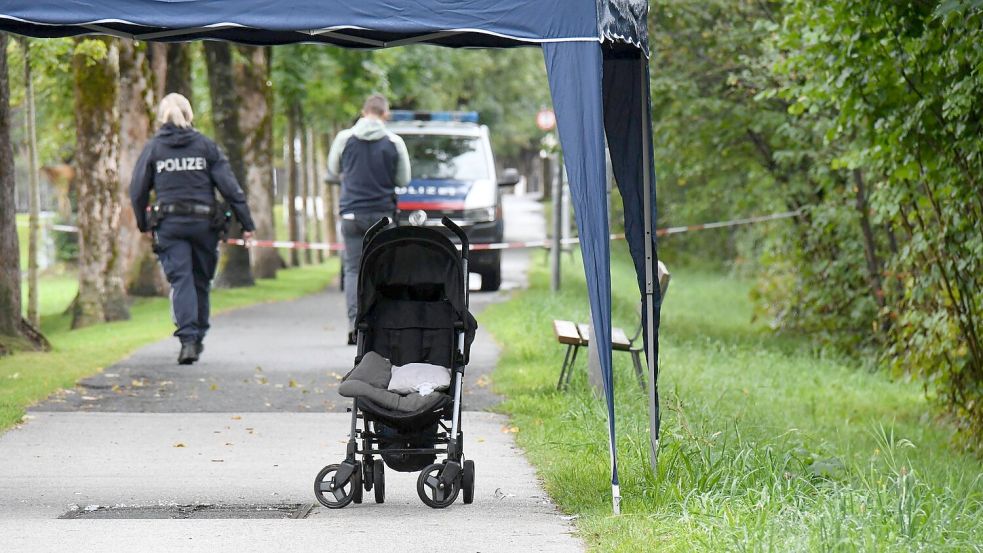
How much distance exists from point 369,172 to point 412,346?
637cm

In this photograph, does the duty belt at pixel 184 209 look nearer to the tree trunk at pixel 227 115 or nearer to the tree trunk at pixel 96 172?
the tree trunk at pixel 96 172

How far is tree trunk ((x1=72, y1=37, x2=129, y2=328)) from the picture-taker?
18.2 metres

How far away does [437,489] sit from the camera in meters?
7.36

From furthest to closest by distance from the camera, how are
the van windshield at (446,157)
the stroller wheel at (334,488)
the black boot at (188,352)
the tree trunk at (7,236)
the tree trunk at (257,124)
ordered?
the tree trunk at (257,124) < the van windshield at (446,157) < the tree trunk at (7,236) < the black boot at (188,352) < the stroller wheel at (334,488)

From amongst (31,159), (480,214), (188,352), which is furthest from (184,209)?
(480,214)

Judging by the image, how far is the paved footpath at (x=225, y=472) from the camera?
22.3ft

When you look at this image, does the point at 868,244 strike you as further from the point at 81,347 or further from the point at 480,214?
the point at 81,347

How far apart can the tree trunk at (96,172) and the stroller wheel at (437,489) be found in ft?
38.5

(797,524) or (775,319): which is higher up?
(797,524)

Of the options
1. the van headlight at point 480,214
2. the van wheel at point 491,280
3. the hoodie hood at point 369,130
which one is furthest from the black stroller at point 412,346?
the van wheel at point 491,280

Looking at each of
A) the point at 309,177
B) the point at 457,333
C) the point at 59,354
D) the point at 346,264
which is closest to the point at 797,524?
the point at 457,333

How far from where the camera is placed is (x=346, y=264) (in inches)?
568

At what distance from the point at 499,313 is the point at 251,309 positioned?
366cm

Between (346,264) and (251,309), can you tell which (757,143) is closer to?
(251,309)
